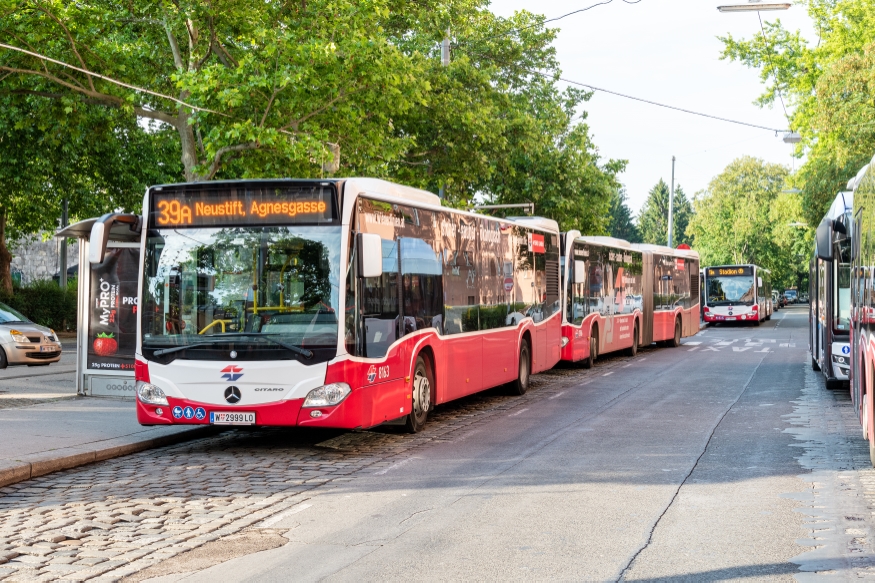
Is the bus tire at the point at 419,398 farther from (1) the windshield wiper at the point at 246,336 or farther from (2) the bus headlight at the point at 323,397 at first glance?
(1) the windshield wiper at the point at 246,336

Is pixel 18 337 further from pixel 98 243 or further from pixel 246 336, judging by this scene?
pixel 246 336

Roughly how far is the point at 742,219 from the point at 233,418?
81.2 meters

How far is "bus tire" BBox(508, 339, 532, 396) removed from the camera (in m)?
17.6

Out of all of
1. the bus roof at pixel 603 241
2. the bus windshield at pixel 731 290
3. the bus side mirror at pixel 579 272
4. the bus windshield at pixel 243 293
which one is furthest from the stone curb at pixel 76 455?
the bus windshield at pixel 731 290

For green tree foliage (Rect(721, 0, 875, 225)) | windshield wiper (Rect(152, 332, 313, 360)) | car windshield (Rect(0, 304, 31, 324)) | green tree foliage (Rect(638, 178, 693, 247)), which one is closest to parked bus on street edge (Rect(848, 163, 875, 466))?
windshield wiper (Rect(152, 332, 313, 360))

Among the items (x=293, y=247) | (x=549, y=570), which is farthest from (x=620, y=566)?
(x=293, y=247)

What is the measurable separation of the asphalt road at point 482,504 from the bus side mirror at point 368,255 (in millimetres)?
1889

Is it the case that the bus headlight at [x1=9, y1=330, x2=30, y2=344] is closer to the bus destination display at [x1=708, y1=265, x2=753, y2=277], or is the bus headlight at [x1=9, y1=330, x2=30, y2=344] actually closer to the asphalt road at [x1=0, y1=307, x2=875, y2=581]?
the asphalt road at [x1=0, y1=307, x2=875, y2=581]

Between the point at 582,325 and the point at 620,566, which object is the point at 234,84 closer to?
the point at 582,325

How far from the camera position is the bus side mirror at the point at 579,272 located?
22875 mm

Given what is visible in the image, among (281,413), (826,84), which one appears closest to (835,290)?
(281,413)

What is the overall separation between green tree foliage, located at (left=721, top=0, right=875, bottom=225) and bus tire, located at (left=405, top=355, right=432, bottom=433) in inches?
1109

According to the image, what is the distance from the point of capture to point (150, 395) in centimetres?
1117

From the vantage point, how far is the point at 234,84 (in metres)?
20.3
